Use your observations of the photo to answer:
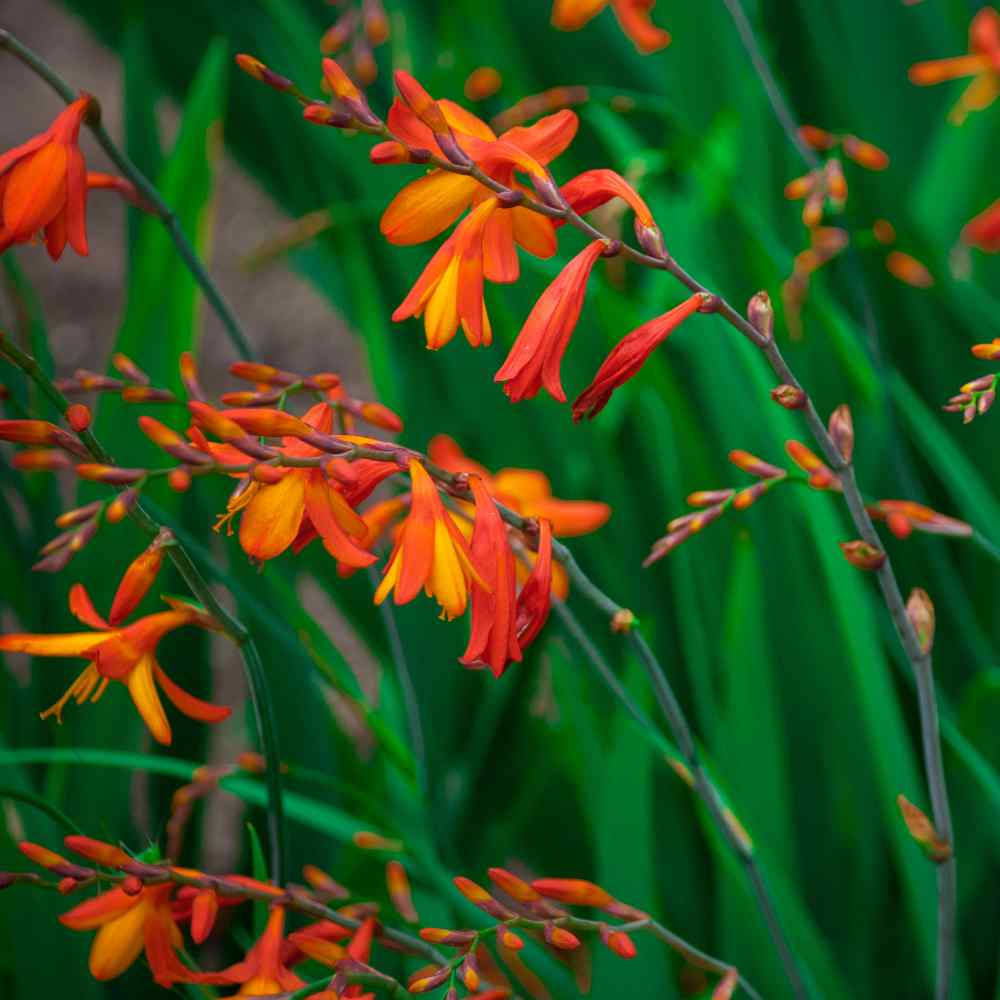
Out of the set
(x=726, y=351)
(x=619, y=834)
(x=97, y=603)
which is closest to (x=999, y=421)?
(x=726, y=351)

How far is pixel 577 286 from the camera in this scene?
47 centimetres

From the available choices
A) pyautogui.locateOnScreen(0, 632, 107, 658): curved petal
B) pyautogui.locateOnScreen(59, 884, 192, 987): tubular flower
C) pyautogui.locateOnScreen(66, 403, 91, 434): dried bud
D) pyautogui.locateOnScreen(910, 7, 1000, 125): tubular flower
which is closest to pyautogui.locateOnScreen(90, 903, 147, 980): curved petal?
pyautogui.locateOnScreen(59, 884, 192, 987): tubular flower

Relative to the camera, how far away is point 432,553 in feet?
1.55

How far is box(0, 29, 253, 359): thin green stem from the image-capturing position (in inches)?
21.8

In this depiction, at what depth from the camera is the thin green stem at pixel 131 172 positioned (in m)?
0.55

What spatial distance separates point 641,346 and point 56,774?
0.61 meters

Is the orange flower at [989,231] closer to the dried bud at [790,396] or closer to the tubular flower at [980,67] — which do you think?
the tubular flower at [980,67]

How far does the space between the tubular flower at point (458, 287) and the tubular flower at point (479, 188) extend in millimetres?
13

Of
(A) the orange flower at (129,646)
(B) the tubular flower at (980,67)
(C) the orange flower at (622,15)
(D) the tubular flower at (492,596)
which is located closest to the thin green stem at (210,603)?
(A) the orange flower at (129,646)

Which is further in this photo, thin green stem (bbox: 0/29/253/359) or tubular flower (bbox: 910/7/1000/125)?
tubular flower (bbox: 910/7/1000/125)

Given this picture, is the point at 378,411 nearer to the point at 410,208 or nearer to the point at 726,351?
the point at 410,208

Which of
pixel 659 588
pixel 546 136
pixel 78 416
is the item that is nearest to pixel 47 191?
pixel 78 416

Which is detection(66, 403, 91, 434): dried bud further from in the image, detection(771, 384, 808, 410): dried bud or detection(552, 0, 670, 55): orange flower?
detection(552, 0, 670, 55): orange flower

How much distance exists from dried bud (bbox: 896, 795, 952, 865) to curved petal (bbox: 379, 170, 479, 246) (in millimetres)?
318
